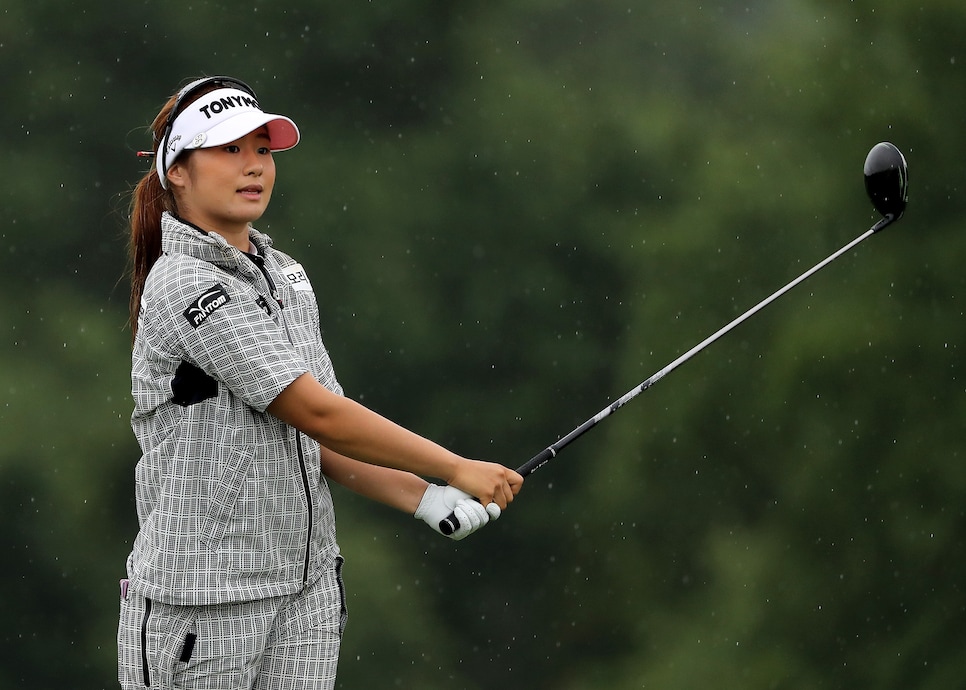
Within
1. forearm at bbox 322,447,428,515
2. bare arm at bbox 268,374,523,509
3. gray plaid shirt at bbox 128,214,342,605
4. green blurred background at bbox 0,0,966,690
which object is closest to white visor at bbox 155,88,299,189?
gray plaid shirt at bbox 128,214,342,605

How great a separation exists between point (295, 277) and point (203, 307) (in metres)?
0.30

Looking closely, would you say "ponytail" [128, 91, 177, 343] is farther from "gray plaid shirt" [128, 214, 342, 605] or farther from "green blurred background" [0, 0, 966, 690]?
"green blurred background" [0, 0, 966, 690]

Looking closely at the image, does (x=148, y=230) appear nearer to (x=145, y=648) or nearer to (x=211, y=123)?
(x=211, y=123)

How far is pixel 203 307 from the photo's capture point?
6.93ft

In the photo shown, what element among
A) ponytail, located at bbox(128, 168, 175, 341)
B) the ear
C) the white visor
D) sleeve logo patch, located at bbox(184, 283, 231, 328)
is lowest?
sleeve logo patch, located at bbox(184, 283, 231, 328)

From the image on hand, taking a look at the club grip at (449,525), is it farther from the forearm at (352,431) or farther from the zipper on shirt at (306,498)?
the zipper on shirt at (306,498)

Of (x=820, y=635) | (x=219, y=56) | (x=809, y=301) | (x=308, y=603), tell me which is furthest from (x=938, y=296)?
(x=308, y=603)

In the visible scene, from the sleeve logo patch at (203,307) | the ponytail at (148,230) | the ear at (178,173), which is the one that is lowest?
the sleeve logo patch at (203,307)

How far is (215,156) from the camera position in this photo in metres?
2.27

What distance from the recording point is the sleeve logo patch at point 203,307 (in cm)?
211

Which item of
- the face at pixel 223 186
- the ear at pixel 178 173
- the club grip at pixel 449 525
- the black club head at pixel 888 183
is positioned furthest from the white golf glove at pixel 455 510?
the black club head at pixel 888 183

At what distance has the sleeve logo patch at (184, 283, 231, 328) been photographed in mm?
2109

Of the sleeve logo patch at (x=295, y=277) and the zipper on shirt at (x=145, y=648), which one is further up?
the sleeve logo patch at (x=295, y=277)

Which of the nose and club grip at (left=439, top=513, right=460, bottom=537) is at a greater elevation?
the nose
